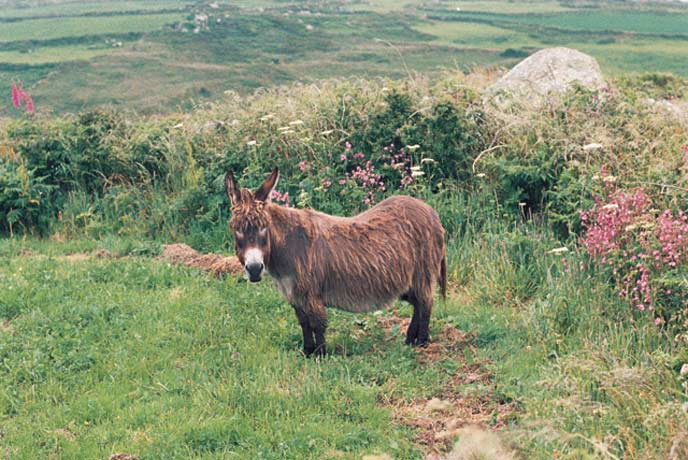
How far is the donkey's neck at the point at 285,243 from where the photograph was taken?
256 inches

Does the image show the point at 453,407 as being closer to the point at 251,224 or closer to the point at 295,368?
the point at 295,368

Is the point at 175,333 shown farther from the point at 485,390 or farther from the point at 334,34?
the point at 334,34

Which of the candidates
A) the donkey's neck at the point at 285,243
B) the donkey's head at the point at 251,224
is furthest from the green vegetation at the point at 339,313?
the donkey's head at the point at 251,224

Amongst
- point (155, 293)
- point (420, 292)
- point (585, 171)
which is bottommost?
point (155, 293)

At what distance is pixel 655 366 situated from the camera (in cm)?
570

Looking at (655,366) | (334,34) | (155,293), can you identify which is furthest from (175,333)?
(334,34)

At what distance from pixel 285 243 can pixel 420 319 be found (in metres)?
1.50

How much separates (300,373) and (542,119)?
18.6 ft

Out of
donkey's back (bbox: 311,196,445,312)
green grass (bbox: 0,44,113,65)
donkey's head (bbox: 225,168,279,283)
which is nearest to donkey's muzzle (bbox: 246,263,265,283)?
donkey's head (bbox: 225,168,279,283)

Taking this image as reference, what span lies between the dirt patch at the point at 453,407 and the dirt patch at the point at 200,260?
295 centimetres

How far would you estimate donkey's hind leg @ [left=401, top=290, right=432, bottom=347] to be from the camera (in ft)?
23.2

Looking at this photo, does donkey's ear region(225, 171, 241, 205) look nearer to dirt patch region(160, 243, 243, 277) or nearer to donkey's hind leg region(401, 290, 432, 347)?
donkey's hind leg region(401, 290, 432, 347)

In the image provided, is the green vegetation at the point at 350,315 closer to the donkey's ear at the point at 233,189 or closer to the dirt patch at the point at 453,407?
the dirt patch at the point at 453,407

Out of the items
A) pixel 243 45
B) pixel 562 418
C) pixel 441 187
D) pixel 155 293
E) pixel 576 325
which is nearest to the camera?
pixel 562 418
